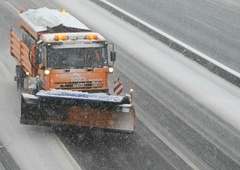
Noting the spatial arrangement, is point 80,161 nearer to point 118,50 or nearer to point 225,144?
point 225,144

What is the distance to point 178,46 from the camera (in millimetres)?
24516

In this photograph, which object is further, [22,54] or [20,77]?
[20,77]

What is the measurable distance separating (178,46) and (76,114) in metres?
11.5

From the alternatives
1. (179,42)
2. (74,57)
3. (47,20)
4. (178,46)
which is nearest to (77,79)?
(74,57)

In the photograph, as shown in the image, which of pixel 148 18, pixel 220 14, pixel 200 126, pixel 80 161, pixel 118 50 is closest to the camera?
pixel 80 161

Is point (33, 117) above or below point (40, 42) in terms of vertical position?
below

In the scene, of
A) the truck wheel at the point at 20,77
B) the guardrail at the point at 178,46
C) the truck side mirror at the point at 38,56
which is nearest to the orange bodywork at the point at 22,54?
the truck wheel at the point at 20,77

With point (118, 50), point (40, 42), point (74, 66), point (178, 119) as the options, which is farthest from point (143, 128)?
point (118, 50)

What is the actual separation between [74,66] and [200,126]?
410cm

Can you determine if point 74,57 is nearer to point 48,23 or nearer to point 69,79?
point 69,79

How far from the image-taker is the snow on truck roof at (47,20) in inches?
643

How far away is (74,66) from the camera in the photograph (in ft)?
48.5

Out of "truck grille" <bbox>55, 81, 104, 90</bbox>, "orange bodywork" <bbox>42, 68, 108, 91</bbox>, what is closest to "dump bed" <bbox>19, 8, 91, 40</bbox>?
"orange bodywork" <bbox>42, 68, 108, 91</bbox>

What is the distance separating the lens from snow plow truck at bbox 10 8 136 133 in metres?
13.8
